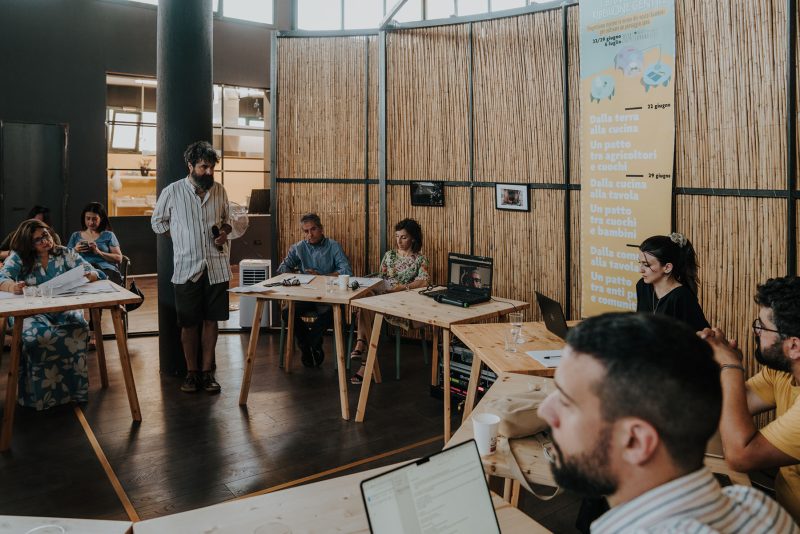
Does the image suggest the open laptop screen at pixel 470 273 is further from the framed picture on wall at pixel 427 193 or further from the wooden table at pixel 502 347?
the framed picture on wall at pixel 427 193

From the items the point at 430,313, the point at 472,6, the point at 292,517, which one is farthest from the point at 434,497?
the point at 472,6

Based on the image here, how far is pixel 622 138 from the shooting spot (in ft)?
15.6

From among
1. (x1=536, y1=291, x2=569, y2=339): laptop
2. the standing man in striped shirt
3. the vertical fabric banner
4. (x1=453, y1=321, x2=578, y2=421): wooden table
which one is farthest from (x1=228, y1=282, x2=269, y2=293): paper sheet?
the vertical fabric banner

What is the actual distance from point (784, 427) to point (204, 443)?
11.3 ft

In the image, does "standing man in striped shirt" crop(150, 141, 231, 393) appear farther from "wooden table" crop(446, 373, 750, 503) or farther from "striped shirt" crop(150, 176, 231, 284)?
"wooden table" crop(446, 373, 750, 503)

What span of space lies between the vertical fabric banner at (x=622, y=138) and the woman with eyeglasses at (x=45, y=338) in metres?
3.91

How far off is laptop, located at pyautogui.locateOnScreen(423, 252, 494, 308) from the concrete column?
242cm

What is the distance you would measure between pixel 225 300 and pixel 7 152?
6.04m

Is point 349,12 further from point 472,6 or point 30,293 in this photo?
point 30,293

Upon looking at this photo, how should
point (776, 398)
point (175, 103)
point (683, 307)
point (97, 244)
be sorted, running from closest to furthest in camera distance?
point (776, 398)
point (683, 307)
point (175, 103)
point (97, 244)

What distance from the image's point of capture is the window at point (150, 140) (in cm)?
1064

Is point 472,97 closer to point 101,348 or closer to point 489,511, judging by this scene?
point 101,348

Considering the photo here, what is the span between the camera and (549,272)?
5652mm

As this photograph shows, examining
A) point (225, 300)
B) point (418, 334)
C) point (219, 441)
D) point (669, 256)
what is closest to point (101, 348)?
point (225, 300)
